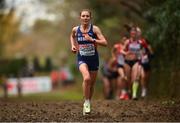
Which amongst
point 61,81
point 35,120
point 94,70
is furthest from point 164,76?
point 61,81

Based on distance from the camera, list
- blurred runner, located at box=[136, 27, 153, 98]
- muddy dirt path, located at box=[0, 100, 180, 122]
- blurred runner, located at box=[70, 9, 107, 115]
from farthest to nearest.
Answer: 1. blurred runner, located at box=[136, 27, 153, 98]
2. blurred runner, located at box=[70, 9, 107, 115]
3. muddy dirt path, located at box=[0, 100, 180, 122]

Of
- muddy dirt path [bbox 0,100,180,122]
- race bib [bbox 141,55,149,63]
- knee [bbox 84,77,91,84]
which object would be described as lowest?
muddy dirt path [bbox 0,100,180,122]

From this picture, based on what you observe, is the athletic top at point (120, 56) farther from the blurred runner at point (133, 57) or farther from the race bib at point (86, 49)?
the race bib at point (86, 49)

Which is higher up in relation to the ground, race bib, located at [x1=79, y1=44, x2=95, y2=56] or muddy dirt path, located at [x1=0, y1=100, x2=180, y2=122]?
race bib, located at [x1=79, y1=44, x2=95, y2=56]

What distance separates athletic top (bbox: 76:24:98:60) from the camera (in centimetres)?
1192

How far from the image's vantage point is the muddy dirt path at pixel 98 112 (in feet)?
36.7

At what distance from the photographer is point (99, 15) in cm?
3347

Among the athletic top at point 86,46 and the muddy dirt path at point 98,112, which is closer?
the muddy dirt path at point 98,112

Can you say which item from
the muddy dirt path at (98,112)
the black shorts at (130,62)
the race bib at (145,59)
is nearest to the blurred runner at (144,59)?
the race bib at (145,59)

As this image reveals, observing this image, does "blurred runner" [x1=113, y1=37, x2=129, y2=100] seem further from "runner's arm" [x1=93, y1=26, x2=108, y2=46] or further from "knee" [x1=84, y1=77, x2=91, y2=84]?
"knee" [x1=84, y1=77, x2=91, y2=84]

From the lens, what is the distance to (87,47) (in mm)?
11961

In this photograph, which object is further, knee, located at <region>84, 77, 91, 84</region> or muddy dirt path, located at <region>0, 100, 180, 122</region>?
knee, located at <region>84, 77, 91, 84</region>

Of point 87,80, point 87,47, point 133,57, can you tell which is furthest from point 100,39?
point 133,57

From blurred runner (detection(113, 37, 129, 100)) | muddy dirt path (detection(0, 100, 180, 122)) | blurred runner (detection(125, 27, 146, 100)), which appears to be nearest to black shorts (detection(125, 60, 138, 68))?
blurred runner (detection(125, 27, 146, 100))
